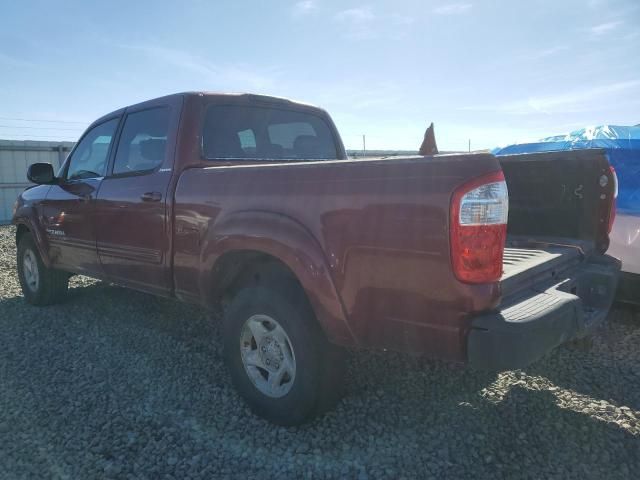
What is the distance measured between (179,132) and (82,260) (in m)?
1.83

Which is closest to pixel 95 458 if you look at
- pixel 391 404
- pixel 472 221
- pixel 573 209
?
pixel 391 404

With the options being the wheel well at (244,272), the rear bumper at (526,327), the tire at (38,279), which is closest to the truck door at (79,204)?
the tire at (38,279)

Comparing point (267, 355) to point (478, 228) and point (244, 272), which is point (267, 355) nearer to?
point (244, 272)

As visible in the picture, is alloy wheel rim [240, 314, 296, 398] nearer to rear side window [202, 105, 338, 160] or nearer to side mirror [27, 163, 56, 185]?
rear side window [202, 105, 338, 160]

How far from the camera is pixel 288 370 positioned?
2738 millimetres

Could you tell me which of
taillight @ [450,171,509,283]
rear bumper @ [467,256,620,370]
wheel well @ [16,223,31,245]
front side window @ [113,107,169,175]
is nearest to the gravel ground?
rear bumper @ [467,256,620,370]

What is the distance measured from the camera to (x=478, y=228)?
2.04m

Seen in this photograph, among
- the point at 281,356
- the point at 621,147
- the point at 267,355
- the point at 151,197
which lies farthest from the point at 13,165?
the point at 621,147

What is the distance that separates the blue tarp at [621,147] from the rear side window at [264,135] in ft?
9.22

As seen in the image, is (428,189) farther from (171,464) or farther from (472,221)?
(171,464)

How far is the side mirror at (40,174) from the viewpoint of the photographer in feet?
15.0

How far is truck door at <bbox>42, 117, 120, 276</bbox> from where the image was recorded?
4215mm

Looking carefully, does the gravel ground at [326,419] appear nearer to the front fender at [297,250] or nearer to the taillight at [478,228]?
the front fender at [297,250]

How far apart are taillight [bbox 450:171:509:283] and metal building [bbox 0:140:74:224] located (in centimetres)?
1438
